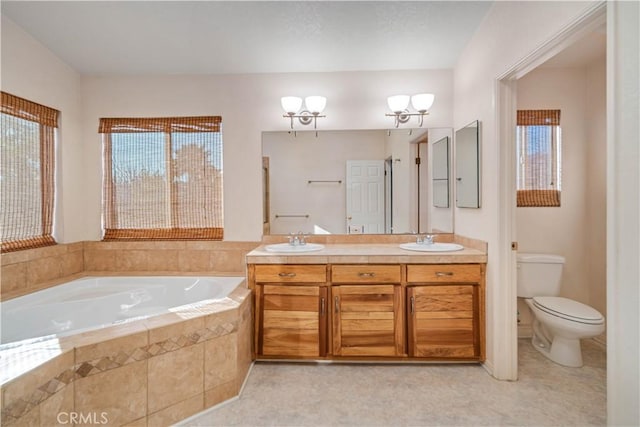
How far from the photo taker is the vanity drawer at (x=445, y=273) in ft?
7.43

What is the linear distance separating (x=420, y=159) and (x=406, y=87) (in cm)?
66

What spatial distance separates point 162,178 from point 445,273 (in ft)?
8.40

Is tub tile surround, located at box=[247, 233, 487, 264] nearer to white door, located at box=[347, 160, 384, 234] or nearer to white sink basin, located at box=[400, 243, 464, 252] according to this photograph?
white sink basin, located at box=[400, 243, 464, 252]

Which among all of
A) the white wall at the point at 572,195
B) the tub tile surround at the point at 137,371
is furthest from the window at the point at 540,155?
the tub tile surround at the point at 137,371

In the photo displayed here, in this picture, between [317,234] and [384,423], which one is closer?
[384,423]

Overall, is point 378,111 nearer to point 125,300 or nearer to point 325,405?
point 325,405

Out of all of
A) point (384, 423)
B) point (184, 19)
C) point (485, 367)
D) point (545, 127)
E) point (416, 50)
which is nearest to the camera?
point (384, 423)

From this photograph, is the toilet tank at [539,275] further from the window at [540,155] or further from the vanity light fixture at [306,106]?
the vanity light fixture at [306,106]

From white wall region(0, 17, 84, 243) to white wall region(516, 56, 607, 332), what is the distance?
3903mm

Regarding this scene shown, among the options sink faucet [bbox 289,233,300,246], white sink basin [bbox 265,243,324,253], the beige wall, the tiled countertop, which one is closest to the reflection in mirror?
the beige wall

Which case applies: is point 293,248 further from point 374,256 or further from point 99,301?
point 99,301

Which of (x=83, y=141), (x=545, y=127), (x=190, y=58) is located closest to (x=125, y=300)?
(x=83, y=141)

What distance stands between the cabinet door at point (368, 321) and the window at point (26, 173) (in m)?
2.38

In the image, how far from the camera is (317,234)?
2871mm
